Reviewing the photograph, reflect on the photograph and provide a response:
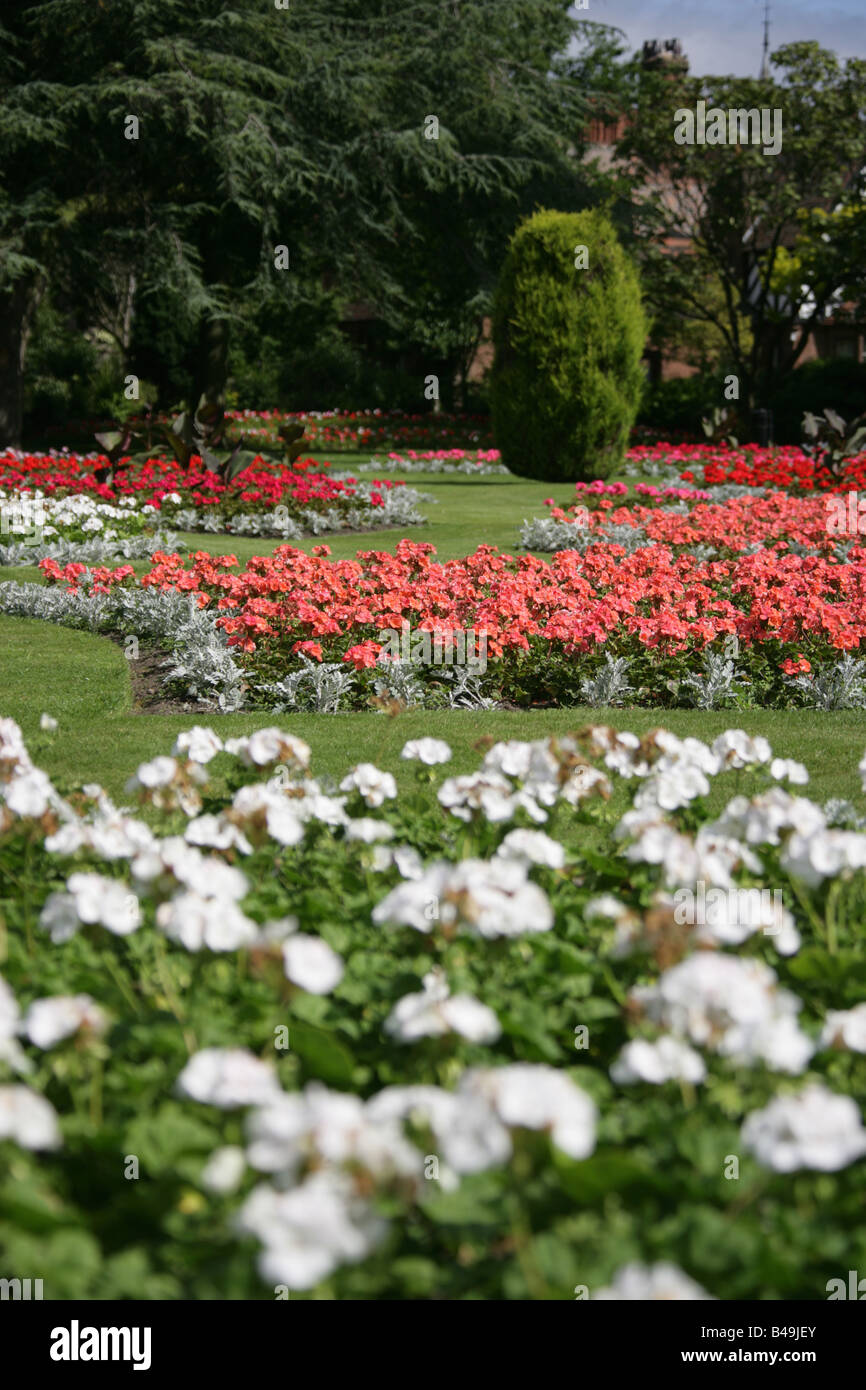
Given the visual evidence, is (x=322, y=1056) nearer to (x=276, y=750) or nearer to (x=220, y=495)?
(x=276, y=750)

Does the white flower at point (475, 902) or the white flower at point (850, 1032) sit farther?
the white flower at point (475, 902)

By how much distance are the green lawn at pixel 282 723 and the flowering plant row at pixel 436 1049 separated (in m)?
1.57

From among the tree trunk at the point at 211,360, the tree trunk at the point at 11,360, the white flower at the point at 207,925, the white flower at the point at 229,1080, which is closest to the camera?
the white flower at the point at 229,1080

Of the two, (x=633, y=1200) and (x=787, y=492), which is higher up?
(x=787, y=492)

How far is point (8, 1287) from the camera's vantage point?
70.7 inches

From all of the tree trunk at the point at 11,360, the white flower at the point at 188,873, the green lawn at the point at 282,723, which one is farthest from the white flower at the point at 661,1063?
the tree trunk at the point at 11,360

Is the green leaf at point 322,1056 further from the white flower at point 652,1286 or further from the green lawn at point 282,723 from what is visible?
the green lawn at point 282,723

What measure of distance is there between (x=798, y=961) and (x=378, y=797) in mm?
1095

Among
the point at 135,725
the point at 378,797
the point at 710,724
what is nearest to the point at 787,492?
the point at 710,724

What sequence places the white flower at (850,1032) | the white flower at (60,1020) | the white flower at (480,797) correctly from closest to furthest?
1. the white flower at (60,1020)
2. the white flower at (850,1032)
3. the white flower at (480,797)

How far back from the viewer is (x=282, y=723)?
18.6 ft

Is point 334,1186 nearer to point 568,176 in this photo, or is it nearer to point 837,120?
point 568,176

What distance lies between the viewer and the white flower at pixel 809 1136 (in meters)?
1.56

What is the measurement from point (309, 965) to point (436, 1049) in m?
0.24
